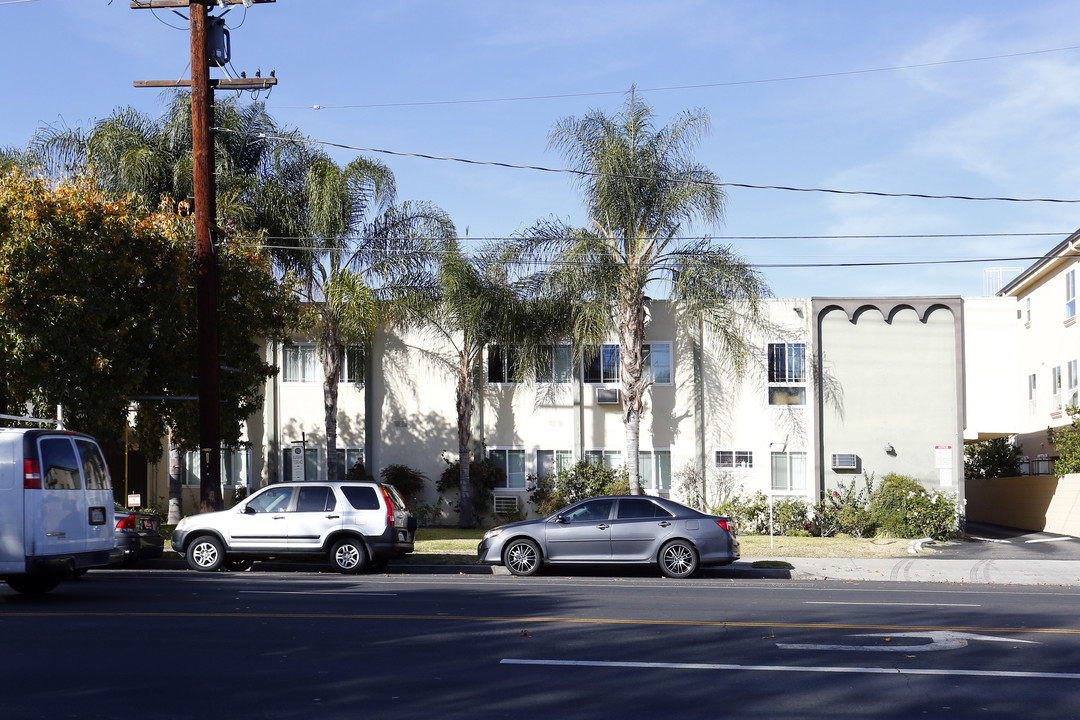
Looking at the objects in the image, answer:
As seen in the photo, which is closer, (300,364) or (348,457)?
(348,457)

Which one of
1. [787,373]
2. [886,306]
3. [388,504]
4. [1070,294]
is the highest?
[1070,294]

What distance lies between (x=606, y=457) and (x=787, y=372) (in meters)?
5.46

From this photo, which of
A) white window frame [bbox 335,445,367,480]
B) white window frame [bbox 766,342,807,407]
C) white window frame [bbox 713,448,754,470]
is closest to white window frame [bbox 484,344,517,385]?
white window frame [bbox 335,445,367,480]

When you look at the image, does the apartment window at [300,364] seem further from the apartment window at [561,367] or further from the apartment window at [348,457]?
the apartment window at [561,367]

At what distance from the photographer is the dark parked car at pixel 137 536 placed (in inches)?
751

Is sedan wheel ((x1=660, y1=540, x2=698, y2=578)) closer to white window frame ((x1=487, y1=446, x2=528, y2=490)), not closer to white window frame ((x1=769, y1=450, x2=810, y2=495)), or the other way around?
white window frame ((x1=769, y1=450, x2=810, y2=495))

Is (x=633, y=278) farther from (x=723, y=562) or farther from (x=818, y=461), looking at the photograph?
(x=723, y=562)

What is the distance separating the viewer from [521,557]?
1819cm

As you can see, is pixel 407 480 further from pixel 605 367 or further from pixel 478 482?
pixel 605 367

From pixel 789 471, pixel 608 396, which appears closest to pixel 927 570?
pixel 789 471

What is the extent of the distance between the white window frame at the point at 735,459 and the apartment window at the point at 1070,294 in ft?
37.6

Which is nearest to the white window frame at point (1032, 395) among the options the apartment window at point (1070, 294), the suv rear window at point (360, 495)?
the apartment window at point (1070, 294)

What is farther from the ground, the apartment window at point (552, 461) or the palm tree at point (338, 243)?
the palm tree at point (338, 243)

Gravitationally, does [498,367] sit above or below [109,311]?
below
